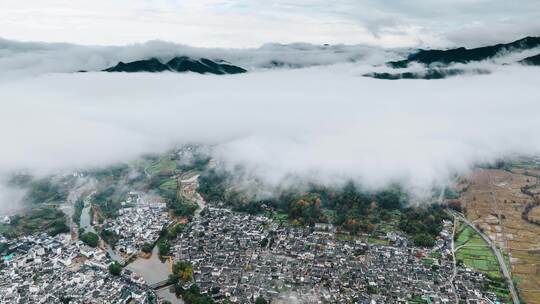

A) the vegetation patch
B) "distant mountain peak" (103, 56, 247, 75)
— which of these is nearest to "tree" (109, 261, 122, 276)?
the vegetation patch

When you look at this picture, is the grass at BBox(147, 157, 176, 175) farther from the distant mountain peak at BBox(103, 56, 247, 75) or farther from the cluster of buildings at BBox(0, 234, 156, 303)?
the distant mountain peak at BBox(103, 56, 247, 75)

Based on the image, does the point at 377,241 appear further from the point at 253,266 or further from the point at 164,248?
the point at 164,248

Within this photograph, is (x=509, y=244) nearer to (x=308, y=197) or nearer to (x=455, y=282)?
(x=455, y=282)

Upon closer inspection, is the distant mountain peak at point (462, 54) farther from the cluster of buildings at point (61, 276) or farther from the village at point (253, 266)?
the cluster of buildings at point (61, 276)

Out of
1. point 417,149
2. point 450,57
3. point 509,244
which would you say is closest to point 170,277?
point 509,244

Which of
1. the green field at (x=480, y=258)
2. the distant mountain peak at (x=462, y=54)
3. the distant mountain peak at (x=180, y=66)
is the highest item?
the distant mountain peak at (x=462, y=54)

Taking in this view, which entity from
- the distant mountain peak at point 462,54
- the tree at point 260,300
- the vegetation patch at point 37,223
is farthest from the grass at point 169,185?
the distant mountain peak at point 462,54

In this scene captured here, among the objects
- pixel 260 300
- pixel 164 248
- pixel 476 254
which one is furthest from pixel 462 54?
pixel 260 300
